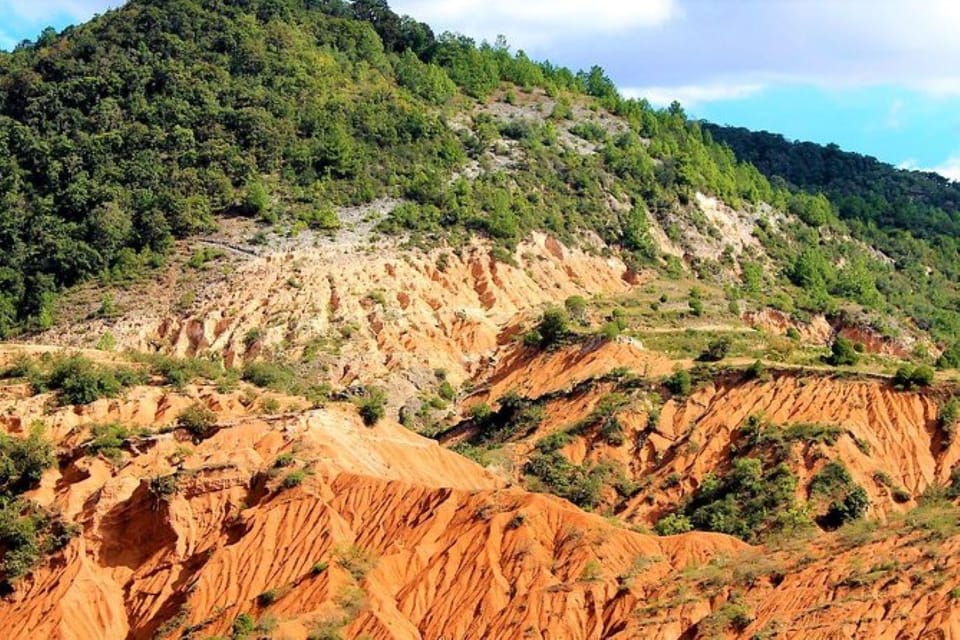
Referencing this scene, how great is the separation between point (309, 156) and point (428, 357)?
2421cm

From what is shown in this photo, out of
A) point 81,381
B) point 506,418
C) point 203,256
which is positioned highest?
point 203,256

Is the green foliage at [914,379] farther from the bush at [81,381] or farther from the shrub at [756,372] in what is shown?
the bush at [81,381]

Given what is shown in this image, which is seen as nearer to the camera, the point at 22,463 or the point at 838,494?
the point at 22,463

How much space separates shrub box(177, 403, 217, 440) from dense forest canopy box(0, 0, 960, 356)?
33.8 metres

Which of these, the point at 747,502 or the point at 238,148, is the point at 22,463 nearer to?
the point at 747,502

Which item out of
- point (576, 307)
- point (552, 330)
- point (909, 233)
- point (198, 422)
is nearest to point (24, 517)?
point (198, 422)

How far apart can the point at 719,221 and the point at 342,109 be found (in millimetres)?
35198

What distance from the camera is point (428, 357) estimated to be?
9944 cm

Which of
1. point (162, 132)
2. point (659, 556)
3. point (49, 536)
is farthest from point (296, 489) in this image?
point (162, 132)

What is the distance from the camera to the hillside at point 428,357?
194ft

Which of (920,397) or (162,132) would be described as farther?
(162,132)

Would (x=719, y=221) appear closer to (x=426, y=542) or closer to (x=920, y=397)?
(x=920, y=397)

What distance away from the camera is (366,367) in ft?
316

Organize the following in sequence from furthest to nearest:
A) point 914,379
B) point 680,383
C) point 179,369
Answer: point 680,383
point 914,379
point 179,369
